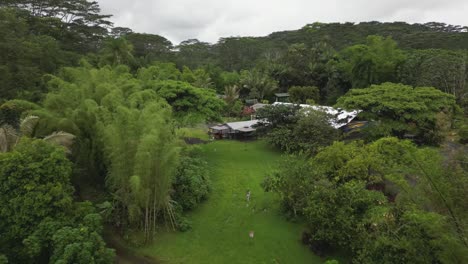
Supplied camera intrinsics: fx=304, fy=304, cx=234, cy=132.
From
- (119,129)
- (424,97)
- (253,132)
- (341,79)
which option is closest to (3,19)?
(119,129)

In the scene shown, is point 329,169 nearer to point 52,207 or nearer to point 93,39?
point 52,207

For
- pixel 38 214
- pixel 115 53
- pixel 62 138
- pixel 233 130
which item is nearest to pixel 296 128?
pixel 233 130

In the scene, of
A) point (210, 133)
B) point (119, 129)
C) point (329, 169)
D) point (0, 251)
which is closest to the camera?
point (0, 251)

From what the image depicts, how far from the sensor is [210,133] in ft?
71.2

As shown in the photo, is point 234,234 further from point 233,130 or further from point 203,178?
point 233,130

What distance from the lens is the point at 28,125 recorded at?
30.3 feet

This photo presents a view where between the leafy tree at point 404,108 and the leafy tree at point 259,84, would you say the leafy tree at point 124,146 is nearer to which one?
the leafy tree at point 404,108

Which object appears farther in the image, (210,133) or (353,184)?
(210,133)

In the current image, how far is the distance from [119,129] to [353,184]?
261 inches

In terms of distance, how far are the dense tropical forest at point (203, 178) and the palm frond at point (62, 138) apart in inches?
1.3

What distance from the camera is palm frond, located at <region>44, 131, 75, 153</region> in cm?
872

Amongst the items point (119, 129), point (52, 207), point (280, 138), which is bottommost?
point (280, 138)

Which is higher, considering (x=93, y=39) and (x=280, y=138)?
(x=93, y=39)

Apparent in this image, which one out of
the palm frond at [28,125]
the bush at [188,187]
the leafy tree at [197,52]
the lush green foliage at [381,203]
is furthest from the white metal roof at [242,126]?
the leafy tree at [197,52]
